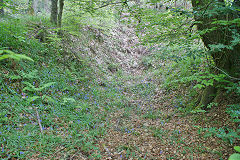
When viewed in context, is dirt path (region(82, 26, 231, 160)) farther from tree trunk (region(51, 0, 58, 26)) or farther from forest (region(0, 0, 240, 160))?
tree trunk (region(51, 0, 58, 26))

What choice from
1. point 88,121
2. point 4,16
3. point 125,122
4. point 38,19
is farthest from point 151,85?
point 4,16

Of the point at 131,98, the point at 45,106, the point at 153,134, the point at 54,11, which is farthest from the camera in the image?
the point at 54,11

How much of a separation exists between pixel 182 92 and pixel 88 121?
4.24m

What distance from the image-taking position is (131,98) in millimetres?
7461

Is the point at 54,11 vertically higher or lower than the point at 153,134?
higher

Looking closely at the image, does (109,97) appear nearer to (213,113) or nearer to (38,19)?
(213,113)

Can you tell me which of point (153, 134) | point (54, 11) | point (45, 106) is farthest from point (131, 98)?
point (54, 11)

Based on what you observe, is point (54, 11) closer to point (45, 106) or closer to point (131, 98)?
point (45, 106)

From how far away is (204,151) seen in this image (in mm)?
3395

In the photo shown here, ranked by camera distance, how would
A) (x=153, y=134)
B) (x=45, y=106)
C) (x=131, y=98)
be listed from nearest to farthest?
1. (x=153, y=134)
2. (x=45, y=106)
3. (x=131, y=98)

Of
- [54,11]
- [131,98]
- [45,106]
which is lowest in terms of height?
[131,98]

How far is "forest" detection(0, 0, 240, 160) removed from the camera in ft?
10.9

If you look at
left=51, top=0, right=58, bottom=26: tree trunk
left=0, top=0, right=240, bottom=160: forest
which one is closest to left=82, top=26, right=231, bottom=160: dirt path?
left=0, top=0, right=240, bottom=160: forest

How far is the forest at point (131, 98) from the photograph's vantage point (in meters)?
3.31
